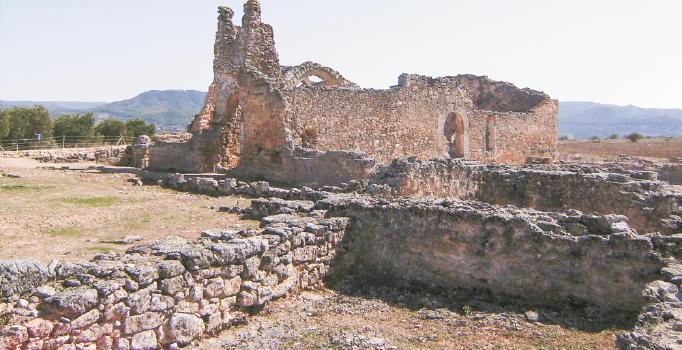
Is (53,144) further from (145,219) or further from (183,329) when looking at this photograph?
(183,329)

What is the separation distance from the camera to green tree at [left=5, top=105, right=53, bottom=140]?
116 ft

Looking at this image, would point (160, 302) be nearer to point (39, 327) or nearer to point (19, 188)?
point (39, 327)

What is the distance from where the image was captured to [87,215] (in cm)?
1043

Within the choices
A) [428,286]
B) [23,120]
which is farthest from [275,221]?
[23,120]

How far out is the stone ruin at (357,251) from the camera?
5.00m

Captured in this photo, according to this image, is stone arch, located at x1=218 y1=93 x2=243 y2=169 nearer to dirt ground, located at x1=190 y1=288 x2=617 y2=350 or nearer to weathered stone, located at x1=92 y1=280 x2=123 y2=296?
dirt ground, located at x1=190 y1=288 x2=617 y2=350

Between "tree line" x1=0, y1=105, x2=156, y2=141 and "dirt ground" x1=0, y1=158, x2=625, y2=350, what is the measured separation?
25.9 meters

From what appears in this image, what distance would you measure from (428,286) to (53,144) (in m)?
30.5

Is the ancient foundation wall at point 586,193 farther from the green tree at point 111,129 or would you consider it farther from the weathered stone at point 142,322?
the green tree at point 111,129

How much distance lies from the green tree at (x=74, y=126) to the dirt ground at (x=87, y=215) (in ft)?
83.5

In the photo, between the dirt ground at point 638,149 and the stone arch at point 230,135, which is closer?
the stone arch at point 230,135

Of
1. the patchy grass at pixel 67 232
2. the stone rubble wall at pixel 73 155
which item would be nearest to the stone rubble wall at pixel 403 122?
the patchy grass at pixel 67 232

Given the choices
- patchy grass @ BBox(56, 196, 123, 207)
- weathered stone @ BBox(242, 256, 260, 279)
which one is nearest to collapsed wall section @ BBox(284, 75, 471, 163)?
patchy grass @ BBox(56, 196, 123, 207)

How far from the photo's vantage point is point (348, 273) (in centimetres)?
825
